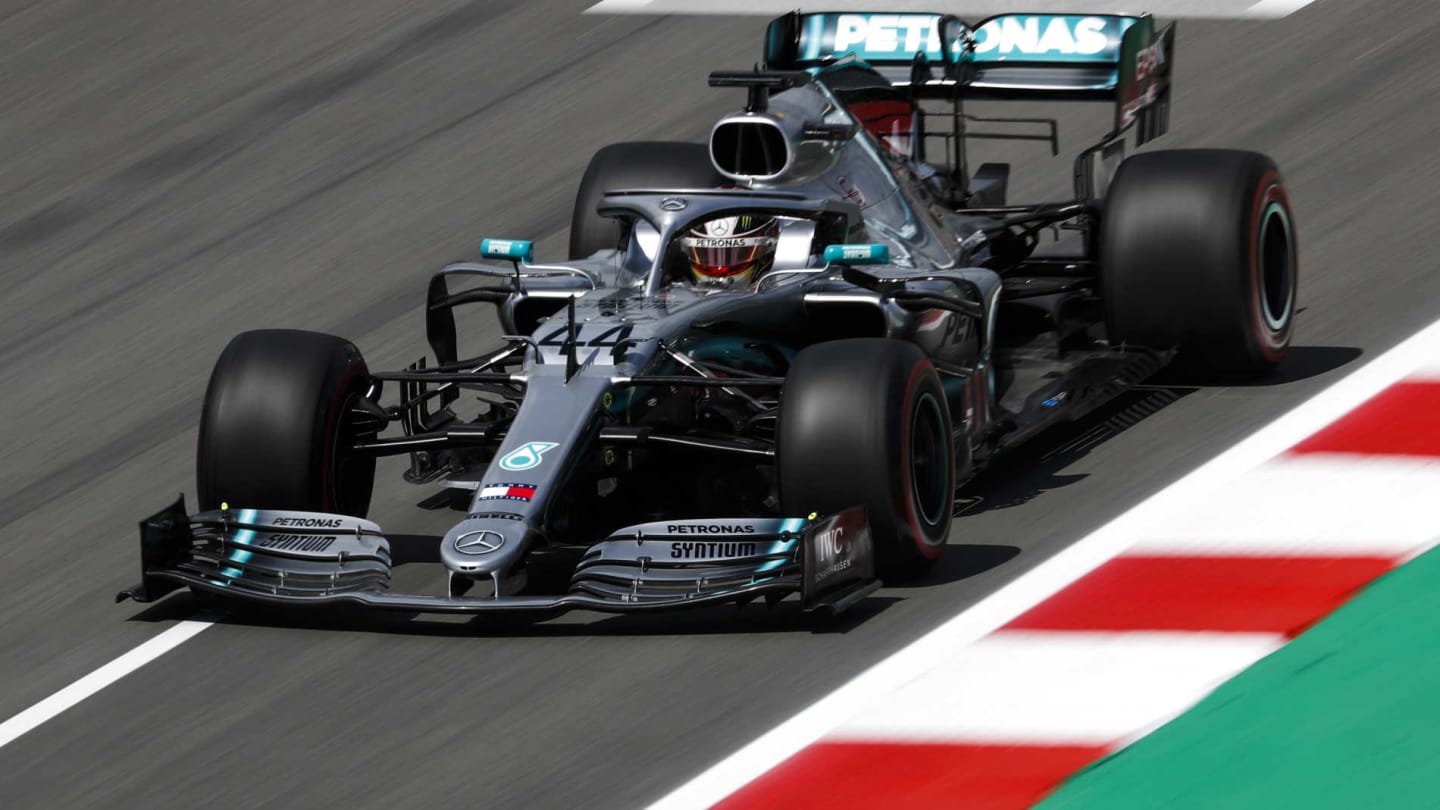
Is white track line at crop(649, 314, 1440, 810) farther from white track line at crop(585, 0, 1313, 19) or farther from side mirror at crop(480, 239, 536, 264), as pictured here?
white track line at crop(585, 0, 1313, 19)

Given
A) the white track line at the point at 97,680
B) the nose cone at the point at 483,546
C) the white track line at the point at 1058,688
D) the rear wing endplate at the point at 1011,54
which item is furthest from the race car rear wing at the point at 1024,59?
the white track line at the point at 97,680

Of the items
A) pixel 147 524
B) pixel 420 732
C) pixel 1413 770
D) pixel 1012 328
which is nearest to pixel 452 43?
pixel 1012 328

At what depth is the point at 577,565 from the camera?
827cm

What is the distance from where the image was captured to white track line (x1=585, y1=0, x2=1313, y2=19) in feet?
52.9

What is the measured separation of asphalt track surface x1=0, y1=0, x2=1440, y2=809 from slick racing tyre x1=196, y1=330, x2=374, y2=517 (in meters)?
0.48

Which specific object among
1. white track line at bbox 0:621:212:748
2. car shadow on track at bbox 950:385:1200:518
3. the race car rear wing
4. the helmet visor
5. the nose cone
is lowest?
white track line at bbox 0:621:212:748

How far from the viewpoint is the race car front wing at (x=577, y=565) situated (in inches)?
312

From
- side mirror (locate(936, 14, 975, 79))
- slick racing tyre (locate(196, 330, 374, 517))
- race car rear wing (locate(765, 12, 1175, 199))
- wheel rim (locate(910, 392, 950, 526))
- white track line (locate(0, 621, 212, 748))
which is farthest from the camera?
side mirror (locate(936, 14, 975, 79))

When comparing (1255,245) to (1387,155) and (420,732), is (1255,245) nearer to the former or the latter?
(1387,155)

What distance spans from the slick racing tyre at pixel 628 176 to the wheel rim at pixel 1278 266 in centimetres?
261

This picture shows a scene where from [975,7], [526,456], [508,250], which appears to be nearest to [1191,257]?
[508,250]

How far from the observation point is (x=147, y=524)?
27.9 feet

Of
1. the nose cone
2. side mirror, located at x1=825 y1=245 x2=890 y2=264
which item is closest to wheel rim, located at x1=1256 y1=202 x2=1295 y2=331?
side mirror, located at x1=825 y1=245 x2=890 y2=264

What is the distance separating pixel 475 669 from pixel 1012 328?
356cm
